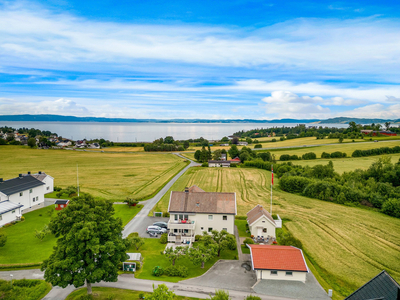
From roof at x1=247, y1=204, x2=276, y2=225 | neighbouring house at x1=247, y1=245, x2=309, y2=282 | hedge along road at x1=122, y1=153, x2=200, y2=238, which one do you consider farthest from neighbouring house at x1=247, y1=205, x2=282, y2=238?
hedge along road at x1=122, y1=153, x2=200, y2=238

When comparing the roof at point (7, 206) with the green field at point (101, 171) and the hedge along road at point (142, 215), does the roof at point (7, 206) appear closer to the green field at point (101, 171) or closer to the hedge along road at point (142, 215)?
the green field at point (101, 171)

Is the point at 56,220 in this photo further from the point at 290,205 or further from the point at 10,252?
the point at 290,205

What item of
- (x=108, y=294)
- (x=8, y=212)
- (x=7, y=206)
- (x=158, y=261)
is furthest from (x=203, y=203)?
(x=7, y=206)

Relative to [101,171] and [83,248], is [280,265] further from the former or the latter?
[101,171]

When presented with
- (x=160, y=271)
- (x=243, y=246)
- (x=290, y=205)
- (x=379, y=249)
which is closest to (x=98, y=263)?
(x=160, y=271)

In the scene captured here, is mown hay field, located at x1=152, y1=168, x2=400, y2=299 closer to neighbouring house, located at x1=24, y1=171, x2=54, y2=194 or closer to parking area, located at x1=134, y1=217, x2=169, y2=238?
parking area, located at x1=134, y1=217, x2=169, y2=238
